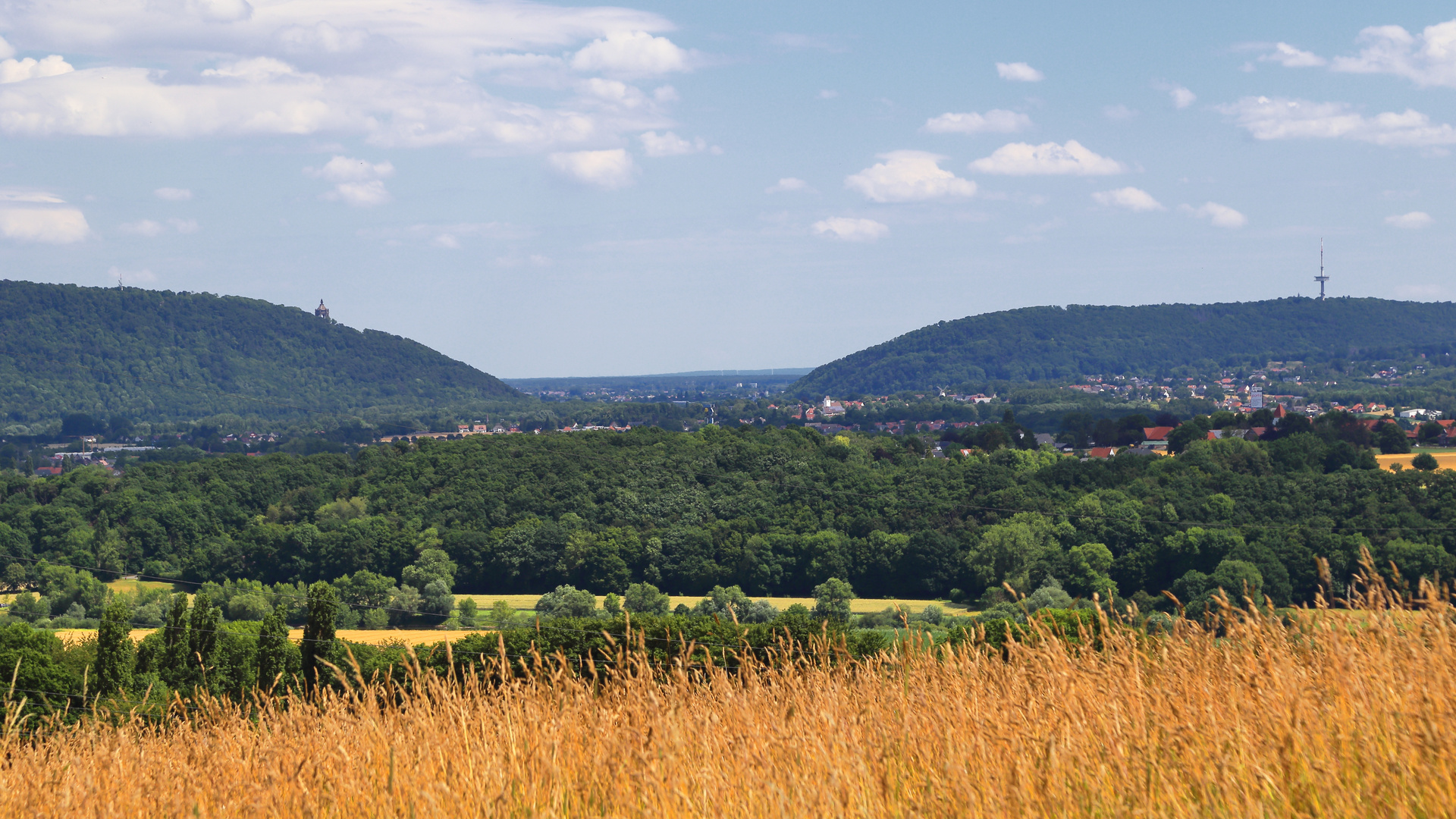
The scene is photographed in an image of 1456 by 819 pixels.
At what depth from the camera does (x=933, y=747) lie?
388cm

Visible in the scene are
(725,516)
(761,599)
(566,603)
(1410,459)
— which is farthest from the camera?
(1410,459)

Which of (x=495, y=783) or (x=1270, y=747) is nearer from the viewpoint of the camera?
(x=1270, y=747)

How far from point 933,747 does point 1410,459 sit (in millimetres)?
113201

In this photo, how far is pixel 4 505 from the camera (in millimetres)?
97812

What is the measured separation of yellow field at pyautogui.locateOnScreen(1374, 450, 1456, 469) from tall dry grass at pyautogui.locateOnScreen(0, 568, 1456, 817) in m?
98.3

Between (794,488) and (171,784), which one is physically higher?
(171,784)

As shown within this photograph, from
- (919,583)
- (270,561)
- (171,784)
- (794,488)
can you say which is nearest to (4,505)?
(270,561)

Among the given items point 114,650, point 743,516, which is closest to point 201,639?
point 114,650

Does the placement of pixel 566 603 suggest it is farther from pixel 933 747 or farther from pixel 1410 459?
pixel 1410 459

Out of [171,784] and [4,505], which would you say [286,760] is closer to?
[171,784]

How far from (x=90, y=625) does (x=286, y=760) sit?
7773 centimetres

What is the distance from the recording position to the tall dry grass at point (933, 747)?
3.15 meters

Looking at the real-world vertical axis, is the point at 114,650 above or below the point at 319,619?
below

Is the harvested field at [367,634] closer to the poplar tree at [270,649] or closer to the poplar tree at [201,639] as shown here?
the poplar tree at [201,639]
